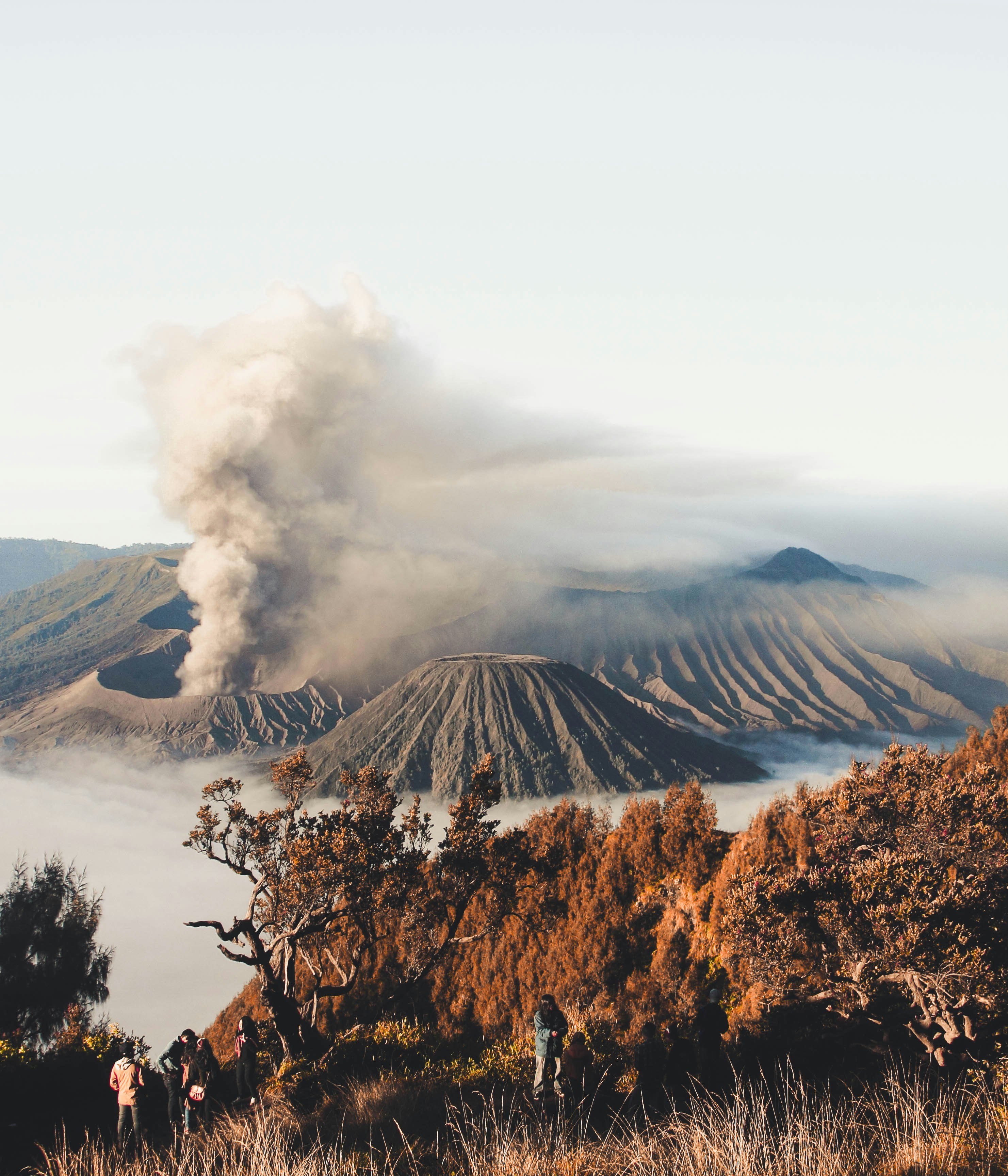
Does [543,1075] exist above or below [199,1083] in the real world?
above

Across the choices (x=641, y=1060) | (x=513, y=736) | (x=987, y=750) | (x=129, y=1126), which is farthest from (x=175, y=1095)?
(x=513, y=736)

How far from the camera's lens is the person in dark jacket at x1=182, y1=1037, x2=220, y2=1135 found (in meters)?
9.80

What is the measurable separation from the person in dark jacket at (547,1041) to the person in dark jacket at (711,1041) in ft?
5.24

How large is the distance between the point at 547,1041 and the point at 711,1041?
6.28 ft

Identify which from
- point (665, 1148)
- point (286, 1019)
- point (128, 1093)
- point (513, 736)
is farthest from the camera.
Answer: point (513, 736)

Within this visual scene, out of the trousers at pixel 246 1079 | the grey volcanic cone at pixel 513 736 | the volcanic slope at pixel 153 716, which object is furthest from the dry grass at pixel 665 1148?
the volcanic slope at pixel 153 716

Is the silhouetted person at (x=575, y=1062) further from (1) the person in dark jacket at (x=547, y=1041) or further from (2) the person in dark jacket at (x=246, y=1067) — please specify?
(2) the person in dark jacket at (x=246, y=1067)

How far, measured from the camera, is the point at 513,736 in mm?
97812

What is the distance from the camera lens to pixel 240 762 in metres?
Answer: 117

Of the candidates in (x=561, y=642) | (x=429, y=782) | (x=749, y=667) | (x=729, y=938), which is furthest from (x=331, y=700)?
(x=729, y=938)

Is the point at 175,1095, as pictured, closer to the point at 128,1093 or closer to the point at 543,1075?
the point at 128,1093

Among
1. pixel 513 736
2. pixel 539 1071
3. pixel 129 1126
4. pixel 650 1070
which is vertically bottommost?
pixel 513 736

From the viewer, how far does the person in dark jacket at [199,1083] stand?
980 cm

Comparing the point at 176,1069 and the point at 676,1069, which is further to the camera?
the point at 176,1069
